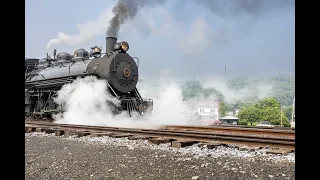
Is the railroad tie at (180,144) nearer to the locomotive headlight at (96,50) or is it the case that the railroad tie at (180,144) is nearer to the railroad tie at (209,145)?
the railroad tie at (209,145)

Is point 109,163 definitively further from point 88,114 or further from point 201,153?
point 88,114

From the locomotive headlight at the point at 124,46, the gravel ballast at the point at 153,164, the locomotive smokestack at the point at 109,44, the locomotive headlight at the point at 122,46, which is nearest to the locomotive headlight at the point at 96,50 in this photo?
the locomotive smokestack at the point at 109,44

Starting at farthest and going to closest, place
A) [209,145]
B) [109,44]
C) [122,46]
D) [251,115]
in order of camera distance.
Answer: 1. [251,115]
2. [109,44]
3. [122,46]
4. [209,145]

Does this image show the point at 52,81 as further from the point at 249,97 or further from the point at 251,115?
the point at 249,97

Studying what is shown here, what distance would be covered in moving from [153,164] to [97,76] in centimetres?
1036

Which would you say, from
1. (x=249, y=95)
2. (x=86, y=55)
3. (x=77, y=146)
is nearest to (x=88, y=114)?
(x=86, y=55)

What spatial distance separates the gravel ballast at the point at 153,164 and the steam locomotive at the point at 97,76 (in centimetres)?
815

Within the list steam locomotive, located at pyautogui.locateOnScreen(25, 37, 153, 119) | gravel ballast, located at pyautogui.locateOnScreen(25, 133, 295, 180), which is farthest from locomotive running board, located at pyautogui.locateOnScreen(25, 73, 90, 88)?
gravel ballast, located at pyautogui.locateOnScreen(25, 133, 295, 180)

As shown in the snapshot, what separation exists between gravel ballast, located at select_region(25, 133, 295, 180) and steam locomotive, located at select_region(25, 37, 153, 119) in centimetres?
815

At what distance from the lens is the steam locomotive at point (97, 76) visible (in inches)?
559

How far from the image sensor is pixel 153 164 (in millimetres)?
4496

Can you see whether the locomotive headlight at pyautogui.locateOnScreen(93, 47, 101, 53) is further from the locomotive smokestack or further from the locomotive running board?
the locomotive running board

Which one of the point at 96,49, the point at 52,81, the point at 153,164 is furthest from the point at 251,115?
the point at 153,164
